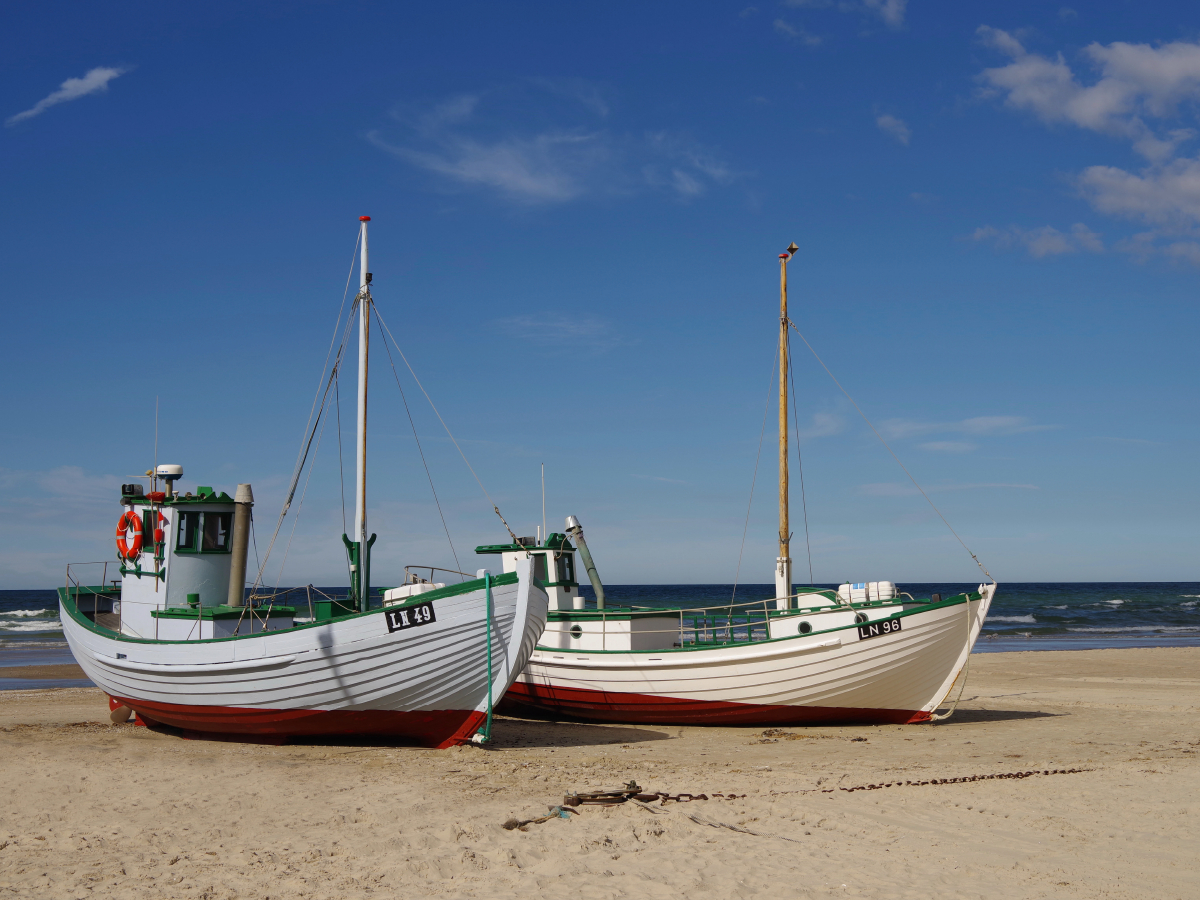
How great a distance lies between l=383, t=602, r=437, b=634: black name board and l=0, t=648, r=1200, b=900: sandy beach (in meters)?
1.79

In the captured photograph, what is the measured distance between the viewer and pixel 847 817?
9719 mm

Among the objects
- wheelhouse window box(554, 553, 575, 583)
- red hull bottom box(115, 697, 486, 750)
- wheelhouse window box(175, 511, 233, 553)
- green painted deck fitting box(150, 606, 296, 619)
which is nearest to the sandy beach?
red hull bottom box(115, 697, 486, 750)

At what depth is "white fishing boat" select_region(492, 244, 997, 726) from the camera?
1616cm

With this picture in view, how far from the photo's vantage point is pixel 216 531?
16.3 m

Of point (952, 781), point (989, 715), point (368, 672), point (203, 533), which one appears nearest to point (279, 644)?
point (368, 672)

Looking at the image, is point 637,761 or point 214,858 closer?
point 214,858

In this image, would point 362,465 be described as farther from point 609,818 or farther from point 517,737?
point 609,818

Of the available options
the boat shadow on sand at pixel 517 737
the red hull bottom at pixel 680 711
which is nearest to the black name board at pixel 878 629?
the red hull bottom at pixel 680 711

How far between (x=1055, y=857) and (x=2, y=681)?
2839cm

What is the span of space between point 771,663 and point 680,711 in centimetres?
190

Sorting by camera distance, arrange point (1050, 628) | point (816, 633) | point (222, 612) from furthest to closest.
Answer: point (1050, 628) < point (816, 633) < point (222, 612)

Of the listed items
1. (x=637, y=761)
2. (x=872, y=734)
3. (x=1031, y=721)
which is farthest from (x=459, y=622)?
(x=1031, y=721)

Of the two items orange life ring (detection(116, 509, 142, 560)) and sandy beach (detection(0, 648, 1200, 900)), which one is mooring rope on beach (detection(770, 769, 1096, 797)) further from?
orange life ring (detection(116, 509, 142, 560))

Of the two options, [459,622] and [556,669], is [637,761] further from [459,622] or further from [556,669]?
[556,669]
